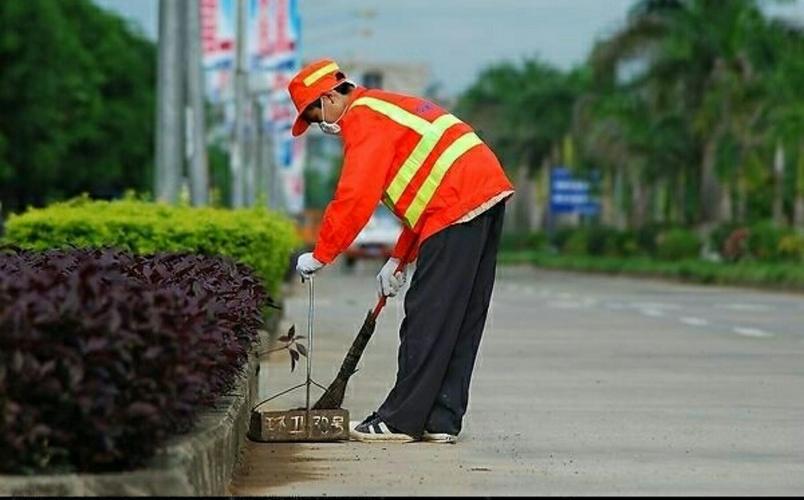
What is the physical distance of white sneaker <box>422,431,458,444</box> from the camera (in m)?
12.3

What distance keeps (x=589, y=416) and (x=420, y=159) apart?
8.94 ft

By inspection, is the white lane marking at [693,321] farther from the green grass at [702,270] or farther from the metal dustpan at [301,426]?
the metal dustpan at [301,426]

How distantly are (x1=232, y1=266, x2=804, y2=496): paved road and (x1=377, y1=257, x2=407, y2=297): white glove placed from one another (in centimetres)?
79

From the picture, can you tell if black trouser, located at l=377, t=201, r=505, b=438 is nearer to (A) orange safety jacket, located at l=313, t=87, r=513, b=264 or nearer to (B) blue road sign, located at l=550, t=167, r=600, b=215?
(A) orange safety jacket, located at l=313, t=87, r=513, b=264

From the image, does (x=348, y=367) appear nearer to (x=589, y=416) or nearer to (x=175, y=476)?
(x=589, y=416)

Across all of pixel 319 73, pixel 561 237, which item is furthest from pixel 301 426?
pixel 561 237

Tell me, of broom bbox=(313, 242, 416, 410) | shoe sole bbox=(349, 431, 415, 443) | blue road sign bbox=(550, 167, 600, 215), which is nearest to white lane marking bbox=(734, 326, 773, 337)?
broom bbox=(313, 242, 416, 410)

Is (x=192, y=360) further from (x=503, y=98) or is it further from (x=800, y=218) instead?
(x=503, y=98)

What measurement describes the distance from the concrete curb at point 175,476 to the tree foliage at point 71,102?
66.0 metres

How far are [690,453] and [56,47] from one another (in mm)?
71528

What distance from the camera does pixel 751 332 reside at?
83.6 ft

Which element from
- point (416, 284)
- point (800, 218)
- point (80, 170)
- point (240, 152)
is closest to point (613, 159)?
point (800, 218)

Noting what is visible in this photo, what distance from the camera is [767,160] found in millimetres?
70000

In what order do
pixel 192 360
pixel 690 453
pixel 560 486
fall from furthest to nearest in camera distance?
pixel 690 453
pixel 560 486
pixel 192 360
